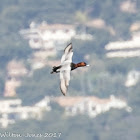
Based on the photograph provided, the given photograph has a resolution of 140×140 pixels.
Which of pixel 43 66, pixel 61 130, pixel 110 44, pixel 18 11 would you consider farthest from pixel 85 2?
pixel 61 130

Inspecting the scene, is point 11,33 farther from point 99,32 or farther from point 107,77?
point 107,77

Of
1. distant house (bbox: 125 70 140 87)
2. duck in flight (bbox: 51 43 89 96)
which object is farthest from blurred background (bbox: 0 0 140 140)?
duck in flight (bbox: 51 43 89 96)

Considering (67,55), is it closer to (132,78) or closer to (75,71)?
(75,71)

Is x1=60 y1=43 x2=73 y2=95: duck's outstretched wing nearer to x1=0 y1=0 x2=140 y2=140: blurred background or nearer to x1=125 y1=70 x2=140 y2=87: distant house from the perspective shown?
Answer: x1=0 y1=0 x2=140 y2=140: blurred background

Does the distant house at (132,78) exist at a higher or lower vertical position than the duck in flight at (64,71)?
higher

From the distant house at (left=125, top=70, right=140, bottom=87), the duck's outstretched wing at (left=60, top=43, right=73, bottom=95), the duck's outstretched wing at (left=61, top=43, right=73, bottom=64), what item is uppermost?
the distant house at (left=125, top=70, right=140, bottom=87)

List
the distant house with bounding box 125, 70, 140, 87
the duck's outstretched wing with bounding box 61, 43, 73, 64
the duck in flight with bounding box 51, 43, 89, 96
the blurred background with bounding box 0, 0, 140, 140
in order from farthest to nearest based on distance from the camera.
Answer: the distant house with bounding box 125, 70, 140, 87 < the blurred background with bounding box 0, 0, 140, 140 < the duck's outstretched wing with bounding box 61, 43, 73, 64 < the duck in flight with bounding box 51, 43, 89, 96

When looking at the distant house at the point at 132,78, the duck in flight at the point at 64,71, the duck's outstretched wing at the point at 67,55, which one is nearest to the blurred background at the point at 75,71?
the distant house at the point at 132,78

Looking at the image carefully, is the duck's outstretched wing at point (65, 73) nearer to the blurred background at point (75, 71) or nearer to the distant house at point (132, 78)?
the blurred background at point (75, 71)

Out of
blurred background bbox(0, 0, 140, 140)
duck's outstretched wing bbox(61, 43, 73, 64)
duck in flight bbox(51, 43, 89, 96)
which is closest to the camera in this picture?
duck in flight bbox(51, 43, 89, 96)
